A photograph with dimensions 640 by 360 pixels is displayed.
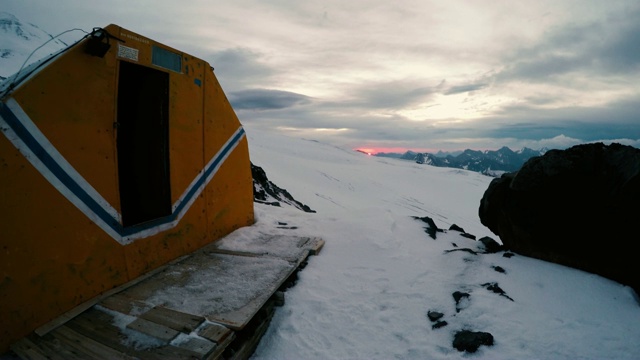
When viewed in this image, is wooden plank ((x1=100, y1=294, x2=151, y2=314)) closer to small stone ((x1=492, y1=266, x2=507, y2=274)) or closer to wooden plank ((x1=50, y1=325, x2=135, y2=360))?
wooden plank ((x1=50, y1=325, x2=135, y2=360))

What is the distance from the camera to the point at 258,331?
3.79 m

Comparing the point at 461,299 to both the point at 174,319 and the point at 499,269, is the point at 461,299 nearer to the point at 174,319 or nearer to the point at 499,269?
the point at 499,269

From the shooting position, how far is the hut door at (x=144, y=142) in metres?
4.55

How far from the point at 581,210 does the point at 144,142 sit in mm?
7014

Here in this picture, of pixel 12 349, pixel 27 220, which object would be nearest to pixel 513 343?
pixel 12 349

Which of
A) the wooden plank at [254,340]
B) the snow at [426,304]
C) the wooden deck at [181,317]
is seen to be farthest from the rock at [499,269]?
the wooden plank at [254,340]

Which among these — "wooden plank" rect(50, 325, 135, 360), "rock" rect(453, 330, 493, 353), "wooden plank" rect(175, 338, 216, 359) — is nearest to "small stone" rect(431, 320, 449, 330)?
"rock" rect(453, 330, 493, 353)

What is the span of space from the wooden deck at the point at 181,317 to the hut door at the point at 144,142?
3.21 feet

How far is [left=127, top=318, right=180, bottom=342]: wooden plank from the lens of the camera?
3.08 meters

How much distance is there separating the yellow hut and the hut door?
15mm

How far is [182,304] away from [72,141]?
87.0 inches

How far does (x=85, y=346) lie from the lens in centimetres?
294

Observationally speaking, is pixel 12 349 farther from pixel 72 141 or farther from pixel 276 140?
pixel 276 140

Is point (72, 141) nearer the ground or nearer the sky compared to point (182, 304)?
nearer the sky
